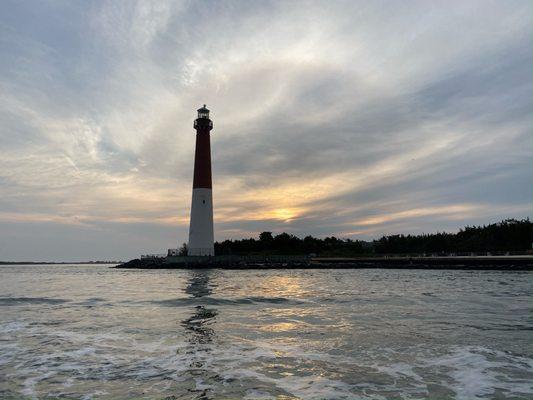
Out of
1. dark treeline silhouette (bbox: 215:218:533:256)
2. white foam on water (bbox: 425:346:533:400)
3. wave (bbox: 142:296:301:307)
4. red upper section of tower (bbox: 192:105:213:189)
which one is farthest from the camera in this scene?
dark treeline silhouette (bbox: 215:218:533:256)

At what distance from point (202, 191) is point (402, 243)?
225ft

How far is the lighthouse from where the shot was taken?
61.1m

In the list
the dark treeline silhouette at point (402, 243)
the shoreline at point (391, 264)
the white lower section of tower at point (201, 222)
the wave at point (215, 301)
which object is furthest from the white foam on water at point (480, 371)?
the dark treeline silhouette at point (402, 243)

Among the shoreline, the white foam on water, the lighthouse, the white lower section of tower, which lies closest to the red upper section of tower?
A: the lighthouse

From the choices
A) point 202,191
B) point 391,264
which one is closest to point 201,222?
point 202,191

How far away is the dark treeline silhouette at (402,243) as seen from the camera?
292 feet

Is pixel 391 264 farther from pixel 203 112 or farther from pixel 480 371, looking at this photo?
pixel 480 371

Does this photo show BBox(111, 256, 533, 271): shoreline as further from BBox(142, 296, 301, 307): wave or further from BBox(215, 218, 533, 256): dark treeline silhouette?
BBox(142, 296, 301, 307): wave

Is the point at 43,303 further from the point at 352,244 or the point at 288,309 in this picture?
the point at 352,244

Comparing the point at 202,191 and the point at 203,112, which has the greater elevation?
the point at 203,112

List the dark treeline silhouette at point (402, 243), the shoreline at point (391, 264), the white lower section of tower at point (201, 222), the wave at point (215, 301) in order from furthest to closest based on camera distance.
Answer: the dark treeline silhouette at point (402, 243) < the white lower section of tower at point (201, 222) < the shoreline at point (391, 264) < the wave at point (215, 301)

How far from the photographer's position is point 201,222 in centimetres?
6219

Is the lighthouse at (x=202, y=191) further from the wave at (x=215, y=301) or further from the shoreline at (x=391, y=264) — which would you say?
the wave at (x=215, y=301)

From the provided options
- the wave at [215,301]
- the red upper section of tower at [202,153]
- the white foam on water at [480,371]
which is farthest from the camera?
the red upper section of tower at [202,153]
